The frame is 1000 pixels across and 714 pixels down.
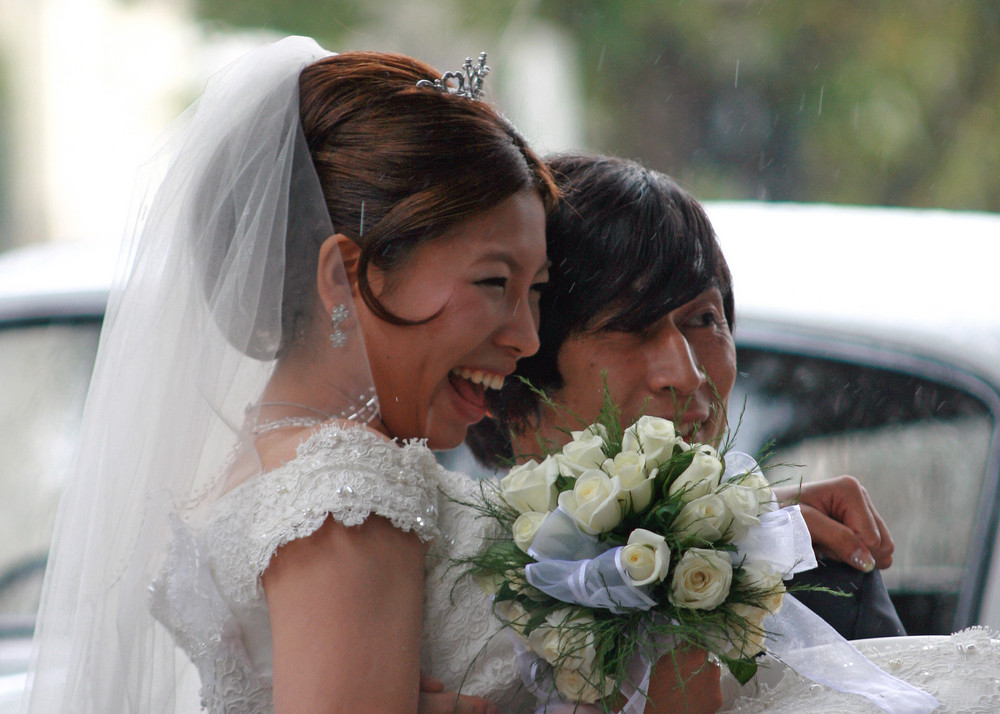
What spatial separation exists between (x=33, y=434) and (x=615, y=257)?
7.69 feet

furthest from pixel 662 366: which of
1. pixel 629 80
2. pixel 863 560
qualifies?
pixel 629 80

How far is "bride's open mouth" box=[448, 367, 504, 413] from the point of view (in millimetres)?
1998

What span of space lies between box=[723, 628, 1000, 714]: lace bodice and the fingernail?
0.71 feet

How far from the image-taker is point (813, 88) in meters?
13.8

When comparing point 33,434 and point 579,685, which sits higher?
point 579,685

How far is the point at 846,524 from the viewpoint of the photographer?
86.0 inches

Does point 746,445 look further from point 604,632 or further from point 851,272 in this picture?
point 604,632

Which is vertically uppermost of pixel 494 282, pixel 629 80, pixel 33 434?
pixel 629 80

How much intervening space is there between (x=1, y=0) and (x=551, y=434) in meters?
13.4

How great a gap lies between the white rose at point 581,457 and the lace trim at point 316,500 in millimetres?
223

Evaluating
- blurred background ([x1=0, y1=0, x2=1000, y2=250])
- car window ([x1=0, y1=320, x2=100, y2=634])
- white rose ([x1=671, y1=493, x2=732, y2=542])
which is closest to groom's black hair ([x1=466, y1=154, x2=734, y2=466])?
white rose ([x1=671, y1=493, x2=732, y2=542])

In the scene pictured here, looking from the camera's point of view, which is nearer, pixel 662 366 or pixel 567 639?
pixel 567 639

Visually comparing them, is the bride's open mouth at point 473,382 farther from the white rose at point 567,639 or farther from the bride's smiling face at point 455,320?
the white rose at point 567,639

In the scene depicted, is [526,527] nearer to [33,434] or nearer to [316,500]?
[316,500]
